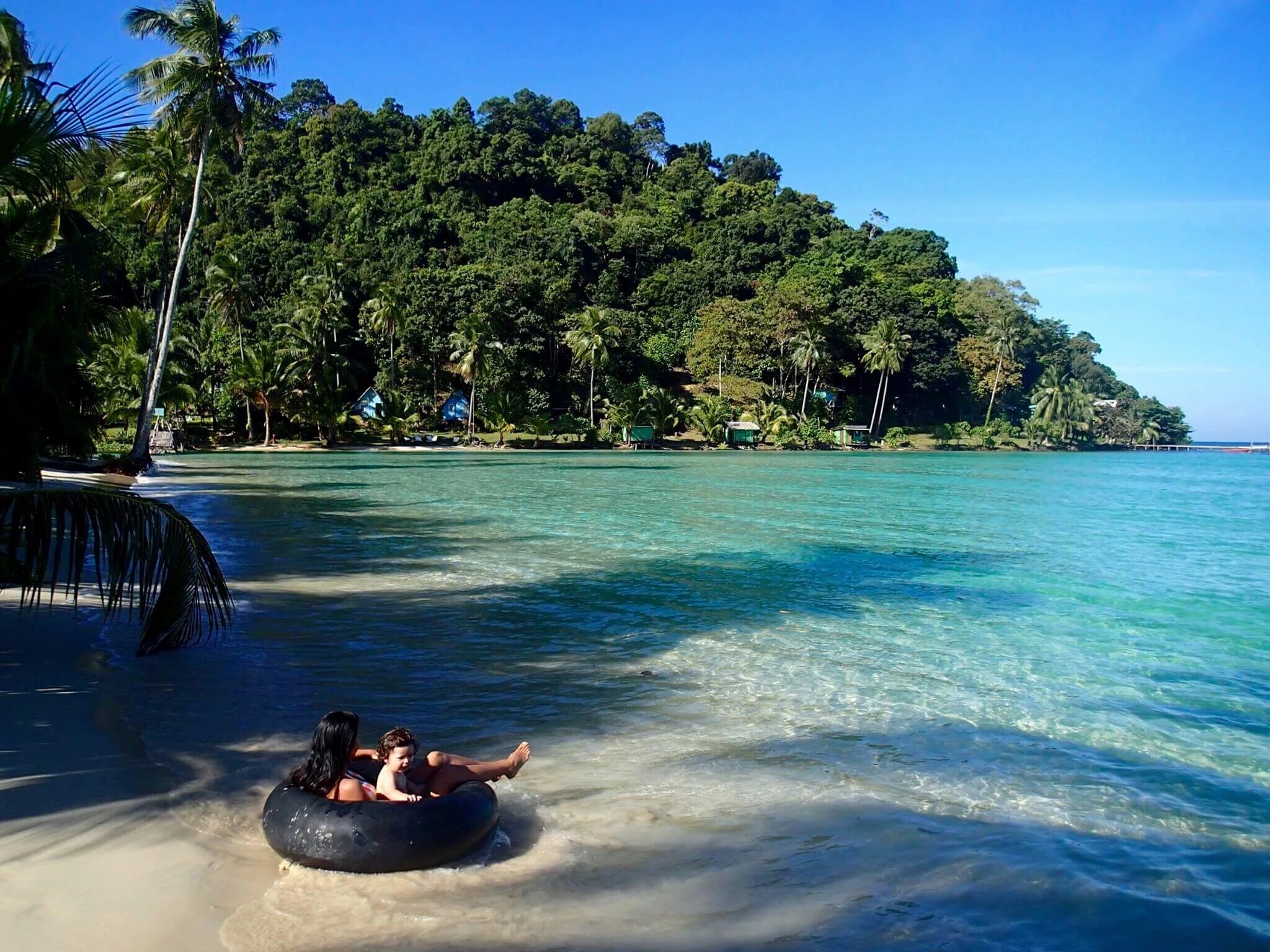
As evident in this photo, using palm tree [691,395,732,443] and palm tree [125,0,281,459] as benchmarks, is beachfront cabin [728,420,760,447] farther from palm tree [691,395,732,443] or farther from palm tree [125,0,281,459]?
palm tree [125,0,281,459]

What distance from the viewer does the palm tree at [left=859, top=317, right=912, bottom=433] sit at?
77.8 m

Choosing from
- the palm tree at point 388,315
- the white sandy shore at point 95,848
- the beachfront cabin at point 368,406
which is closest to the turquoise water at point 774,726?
the white sandy shore at point 95,848

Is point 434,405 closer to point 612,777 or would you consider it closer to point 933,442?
point 933,442

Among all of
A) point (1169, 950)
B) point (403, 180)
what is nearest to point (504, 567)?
point (1169, 950)

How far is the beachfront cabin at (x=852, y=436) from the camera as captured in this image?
3068 inches

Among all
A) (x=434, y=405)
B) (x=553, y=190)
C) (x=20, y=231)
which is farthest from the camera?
(x=553, y=190)

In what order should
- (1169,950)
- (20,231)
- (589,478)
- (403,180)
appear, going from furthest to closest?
(403,180), (589,478), (20,231), (1169,950)

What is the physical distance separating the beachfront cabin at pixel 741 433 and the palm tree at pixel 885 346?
14990 millimetres

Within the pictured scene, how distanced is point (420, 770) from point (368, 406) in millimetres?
58605

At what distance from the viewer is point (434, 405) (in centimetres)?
6631

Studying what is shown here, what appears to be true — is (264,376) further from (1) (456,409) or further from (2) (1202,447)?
(2) (1202,447)

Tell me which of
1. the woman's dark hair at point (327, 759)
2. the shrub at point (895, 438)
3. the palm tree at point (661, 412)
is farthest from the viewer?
the shrub at point (895, 438)

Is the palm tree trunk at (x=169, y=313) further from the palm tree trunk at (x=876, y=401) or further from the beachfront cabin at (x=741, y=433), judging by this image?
the palm tree trunk at (x=876, y=401)

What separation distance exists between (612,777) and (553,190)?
10028 cm
